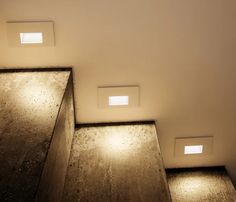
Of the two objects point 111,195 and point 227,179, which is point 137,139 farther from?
point 227,179

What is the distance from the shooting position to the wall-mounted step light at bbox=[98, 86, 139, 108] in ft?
5.87

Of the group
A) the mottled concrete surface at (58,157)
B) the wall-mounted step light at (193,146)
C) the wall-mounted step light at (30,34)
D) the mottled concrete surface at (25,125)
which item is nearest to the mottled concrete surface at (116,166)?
the mottled concrete surface at (58,157)

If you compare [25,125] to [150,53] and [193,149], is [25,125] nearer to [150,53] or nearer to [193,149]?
[150,53]

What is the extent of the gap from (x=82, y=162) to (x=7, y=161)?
1.94 ft

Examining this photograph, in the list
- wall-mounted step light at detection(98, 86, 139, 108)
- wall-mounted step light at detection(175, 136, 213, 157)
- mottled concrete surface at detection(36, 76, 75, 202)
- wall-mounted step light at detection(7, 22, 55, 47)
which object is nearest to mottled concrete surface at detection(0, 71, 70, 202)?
mottled concrete surface at detection(36, 76, 75, 202)

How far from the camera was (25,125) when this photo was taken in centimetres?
123

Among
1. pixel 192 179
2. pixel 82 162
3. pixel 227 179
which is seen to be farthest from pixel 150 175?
pixel 227 179

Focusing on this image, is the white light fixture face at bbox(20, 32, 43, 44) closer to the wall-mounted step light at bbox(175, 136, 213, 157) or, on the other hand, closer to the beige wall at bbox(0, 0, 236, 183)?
the beige wall at bbox(0, 0, 236, 183)

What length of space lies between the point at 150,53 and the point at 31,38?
1.97 feet

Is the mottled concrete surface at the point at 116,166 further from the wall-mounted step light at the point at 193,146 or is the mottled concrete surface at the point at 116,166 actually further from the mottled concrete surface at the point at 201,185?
the mottled concrete surface at the point at 201,185

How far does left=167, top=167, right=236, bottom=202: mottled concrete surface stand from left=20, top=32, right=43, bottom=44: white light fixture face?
1.09 m

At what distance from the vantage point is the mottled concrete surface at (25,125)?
974mm

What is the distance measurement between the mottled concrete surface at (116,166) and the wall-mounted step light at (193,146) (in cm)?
25

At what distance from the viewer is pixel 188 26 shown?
167cm
